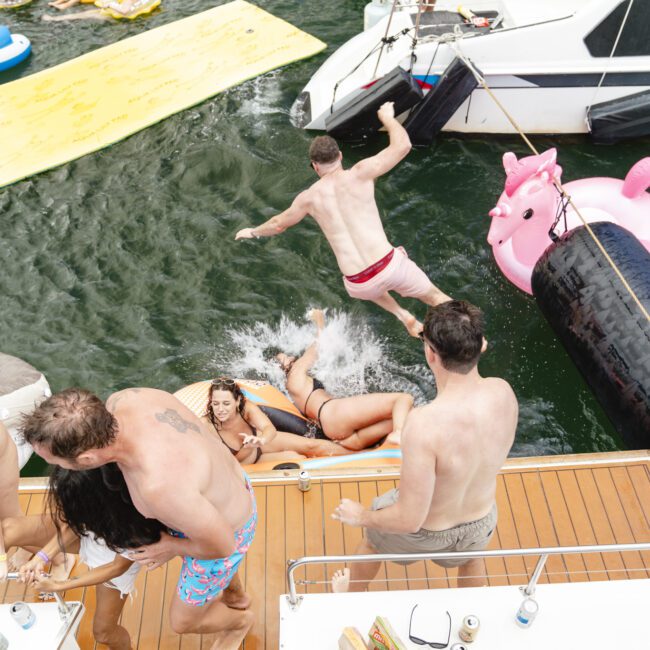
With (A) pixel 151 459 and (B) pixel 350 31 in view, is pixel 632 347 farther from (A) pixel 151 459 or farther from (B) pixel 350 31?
(B) pixel 350 31

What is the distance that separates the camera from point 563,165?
7016mm

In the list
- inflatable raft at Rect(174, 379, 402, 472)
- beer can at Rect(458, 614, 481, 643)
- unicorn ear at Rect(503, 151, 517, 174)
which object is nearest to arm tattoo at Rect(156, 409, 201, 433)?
beer can at Rect(458, 614, 481, 643)

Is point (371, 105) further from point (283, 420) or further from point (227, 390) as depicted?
point (227, 390)

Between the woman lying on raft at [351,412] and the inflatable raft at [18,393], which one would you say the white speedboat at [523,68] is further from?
the inflatable raft at [18,393]

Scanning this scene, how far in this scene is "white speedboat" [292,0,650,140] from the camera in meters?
6.56

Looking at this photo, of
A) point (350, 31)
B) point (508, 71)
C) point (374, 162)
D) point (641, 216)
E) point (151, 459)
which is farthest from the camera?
point (350, 31)

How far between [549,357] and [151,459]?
4144 mm

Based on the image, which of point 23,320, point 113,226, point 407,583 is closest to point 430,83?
point 113,226

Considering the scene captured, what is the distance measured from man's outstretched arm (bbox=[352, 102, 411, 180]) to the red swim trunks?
672mm

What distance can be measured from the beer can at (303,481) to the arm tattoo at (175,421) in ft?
5.02

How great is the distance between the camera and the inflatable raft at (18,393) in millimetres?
4633

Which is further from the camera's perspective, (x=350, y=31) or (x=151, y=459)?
(x=350, y=31)

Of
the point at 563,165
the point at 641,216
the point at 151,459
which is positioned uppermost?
the point at 151,459

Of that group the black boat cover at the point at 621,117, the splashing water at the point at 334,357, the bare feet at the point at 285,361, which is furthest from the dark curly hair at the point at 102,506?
the black boat cover at the point at 621,117
